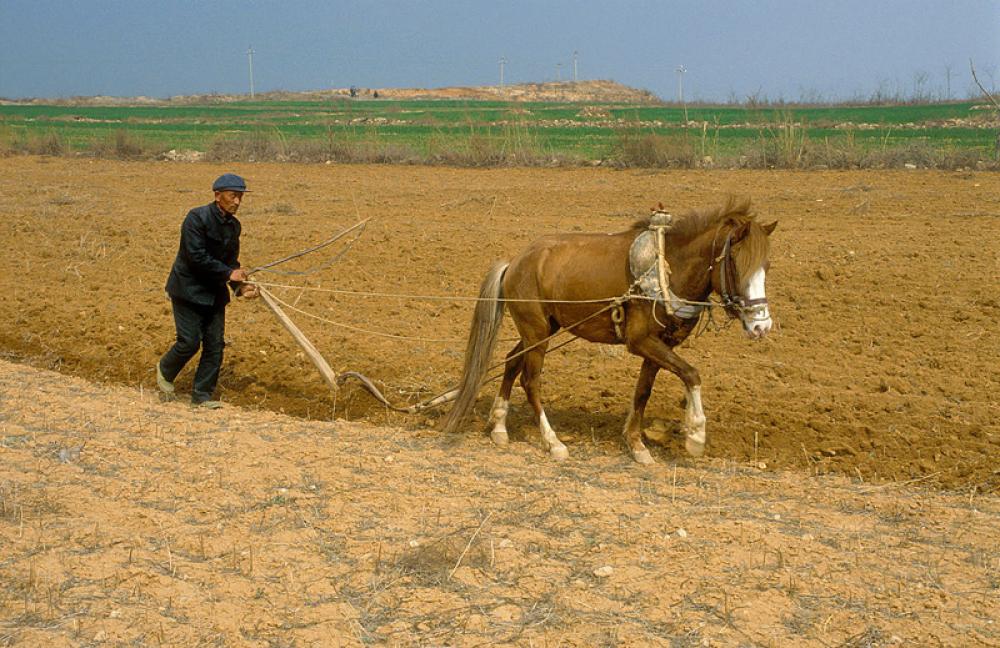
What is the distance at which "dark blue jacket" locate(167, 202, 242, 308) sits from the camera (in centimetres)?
802

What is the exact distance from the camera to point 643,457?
7.12m

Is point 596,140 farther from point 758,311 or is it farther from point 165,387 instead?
point 758,311

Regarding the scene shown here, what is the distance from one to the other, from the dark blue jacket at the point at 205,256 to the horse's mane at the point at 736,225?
3.32 metres

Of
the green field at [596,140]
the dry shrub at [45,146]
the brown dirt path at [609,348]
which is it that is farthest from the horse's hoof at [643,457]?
the dry shrub at [45,146]

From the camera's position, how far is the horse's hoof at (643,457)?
7.10m

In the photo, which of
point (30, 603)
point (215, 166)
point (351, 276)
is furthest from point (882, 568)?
point (215, 166)

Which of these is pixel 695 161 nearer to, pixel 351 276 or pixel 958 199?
pixel 958 199

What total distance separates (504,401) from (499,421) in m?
0.15

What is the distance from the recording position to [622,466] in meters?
7.09

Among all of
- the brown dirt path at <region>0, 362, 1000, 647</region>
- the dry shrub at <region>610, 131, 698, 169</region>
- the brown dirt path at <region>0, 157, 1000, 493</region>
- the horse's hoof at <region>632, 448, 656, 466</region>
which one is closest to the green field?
the dry shrub at <region>610, 131, 698, 169</region>

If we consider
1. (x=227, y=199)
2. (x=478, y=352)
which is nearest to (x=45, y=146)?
(x=227, y=199)

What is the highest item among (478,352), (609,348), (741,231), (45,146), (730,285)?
(45,146)

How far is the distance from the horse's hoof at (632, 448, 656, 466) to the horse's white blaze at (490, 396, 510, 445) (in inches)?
40.2

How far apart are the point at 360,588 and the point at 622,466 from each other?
2.54 m
